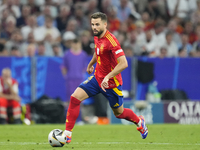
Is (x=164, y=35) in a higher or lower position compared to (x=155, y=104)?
higher

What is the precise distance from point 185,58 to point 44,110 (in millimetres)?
5219

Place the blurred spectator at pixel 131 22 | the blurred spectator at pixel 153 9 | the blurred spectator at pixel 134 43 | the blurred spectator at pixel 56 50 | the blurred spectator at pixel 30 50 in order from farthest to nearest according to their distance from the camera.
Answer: the blurred spectator at pixel 153 9
the blurred spectator at pixel 131 22
the blurred spectator at pixel 134 43
the blurred spectator at pixel 56 50
the blurred spectator at pixel 30 50

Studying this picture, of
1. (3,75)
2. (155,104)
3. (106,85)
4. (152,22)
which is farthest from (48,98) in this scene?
(106,85)

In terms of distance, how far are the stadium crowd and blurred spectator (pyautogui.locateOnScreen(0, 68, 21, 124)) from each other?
4.14ft

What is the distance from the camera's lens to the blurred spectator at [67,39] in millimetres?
14723

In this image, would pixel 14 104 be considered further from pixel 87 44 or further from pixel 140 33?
pixel 140 33

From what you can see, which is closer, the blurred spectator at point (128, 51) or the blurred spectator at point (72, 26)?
the blurred spectator at point (128, 51)

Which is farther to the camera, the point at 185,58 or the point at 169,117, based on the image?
the point at 185,58

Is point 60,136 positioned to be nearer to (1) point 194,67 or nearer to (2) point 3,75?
(2) point 3,75

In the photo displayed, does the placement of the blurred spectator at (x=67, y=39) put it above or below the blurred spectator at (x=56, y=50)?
above

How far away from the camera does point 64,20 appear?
15.7 m

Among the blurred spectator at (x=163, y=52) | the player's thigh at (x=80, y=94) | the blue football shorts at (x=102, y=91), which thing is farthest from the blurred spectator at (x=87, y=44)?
the player's thigh at (x=80, y=94)

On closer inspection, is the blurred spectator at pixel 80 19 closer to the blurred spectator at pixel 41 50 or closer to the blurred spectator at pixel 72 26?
the blurred spectator at pixel 72 26

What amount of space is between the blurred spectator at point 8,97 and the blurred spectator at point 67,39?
2.69 metres
